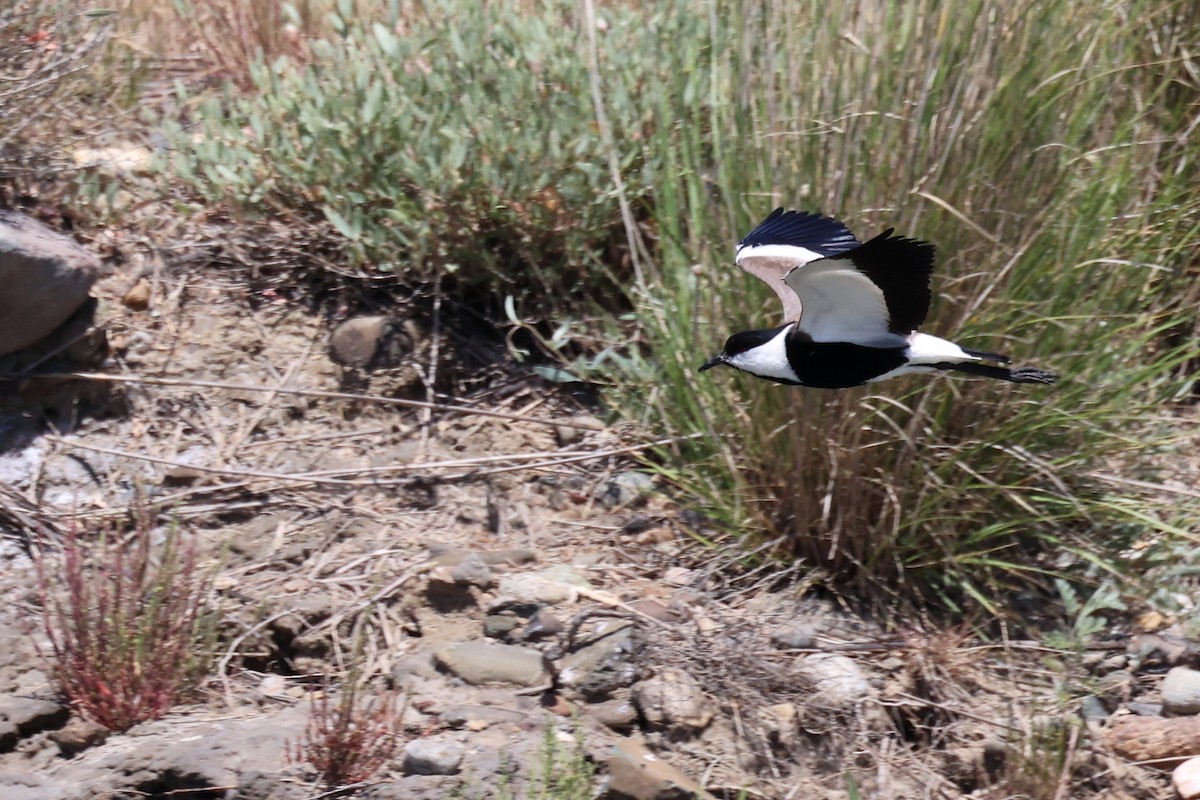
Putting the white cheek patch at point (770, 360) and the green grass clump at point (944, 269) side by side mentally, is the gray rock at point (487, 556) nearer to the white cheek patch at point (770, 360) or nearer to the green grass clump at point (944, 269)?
the green grass clump at point (944, 269)

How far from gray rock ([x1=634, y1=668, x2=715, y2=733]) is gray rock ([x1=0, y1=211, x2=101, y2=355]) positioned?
2.01m

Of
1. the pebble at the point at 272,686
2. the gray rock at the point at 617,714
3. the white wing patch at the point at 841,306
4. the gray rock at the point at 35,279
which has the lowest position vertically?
the pebble at the point at 272,686

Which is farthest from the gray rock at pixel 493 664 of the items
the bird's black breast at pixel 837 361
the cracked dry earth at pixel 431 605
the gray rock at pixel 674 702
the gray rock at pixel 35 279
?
the gray rock at pixel 35 279

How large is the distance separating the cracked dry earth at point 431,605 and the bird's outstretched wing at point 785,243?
86 centimetres

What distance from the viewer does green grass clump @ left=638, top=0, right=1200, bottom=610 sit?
9.21 ft

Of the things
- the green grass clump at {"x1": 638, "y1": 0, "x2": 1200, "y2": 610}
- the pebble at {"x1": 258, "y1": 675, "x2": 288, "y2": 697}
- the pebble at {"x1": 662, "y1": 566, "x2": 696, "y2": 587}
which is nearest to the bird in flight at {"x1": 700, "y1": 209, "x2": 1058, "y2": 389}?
the green grass clump at {"x1": 638, "y1": 0, "x2": 1200, "y2": 610}

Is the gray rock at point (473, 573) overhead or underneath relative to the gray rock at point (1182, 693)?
overhead

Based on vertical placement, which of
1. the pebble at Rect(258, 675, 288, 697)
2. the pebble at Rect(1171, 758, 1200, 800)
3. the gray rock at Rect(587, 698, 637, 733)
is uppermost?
the gray rock at Rect(587, 698, 637, 733)

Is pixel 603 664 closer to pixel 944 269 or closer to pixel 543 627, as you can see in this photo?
pixel 543 627

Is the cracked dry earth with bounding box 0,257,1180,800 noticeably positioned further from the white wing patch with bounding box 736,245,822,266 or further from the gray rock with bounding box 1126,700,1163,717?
the white wing patch with bounding box 736,245,822,266

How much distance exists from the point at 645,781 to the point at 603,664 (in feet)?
1.19

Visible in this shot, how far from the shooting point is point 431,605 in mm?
3199

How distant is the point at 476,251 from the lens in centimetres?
384

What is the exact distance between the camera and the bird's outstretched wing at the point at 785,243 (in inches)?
101
